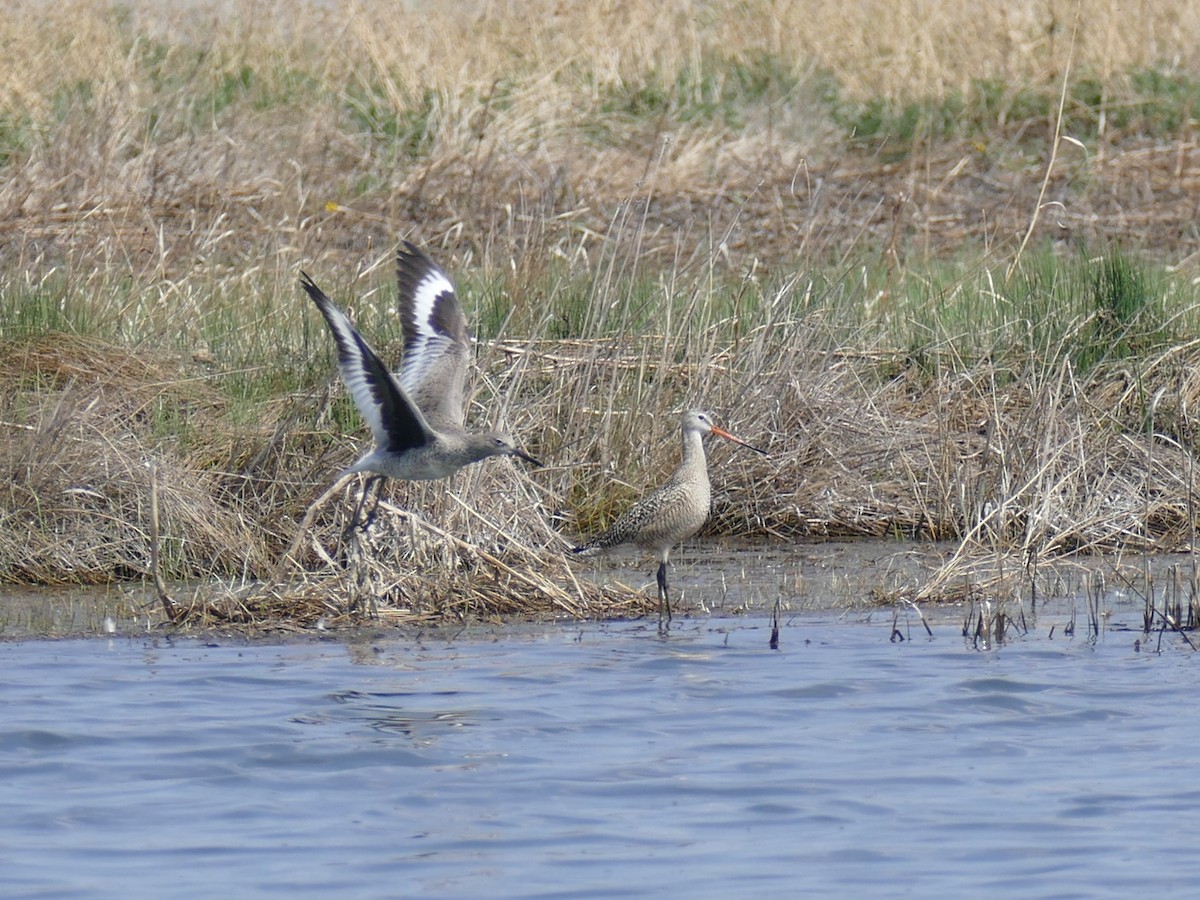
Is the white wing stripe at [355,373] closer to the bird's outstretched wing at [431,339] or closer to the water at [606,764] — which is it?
the bird's outstretched wing at [431,339]

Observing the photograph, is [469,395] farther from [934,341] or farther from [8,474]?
[934,341]

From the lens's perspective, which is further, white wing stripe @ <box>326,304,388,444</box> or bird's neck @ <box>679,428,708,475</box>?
bird's neck @ <box>679,428,708,475</box>

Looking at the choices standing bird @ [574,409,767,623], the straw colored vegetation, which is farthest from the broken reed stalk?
standing bird @ [574,409,767,623]

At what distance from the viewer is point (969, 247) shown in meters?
14.1

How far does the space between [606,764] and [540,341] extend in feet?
11.3

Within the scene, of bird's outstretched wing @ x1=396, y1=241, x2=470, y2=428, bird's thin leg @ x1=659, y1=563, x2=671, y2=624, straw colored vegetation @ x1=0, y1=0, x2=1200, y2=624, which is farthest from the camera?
straw colored vegetation @ x1=0, y1=0, x2=1200, y2=624

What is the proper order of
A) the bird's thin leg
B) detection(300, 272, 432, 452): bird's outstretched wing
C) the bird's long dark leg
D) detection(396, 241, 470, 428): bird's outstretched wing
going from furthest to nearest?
1. detection(396, 241, 470, 428): bird's outstretched wing
2. the bird's thin leg
3. the bird's long dark leg
4. detection(300, 272, 432, 452): bird's outstretched wing

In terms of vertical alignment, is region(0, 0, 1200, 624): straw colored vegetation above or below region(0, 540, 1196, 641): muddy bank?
above

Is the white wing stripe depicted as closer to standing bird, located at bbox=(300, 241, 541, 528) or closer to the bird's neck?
standing bird, located at bbox=(300, 241, 541, 528)

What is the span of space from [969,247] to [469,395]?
627 centimetres

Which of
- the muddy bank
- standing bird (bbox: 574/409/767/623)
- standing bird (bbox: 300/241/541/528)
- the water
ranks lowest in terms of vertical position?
the water

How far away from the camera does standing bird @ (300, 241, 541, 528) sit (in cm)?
708

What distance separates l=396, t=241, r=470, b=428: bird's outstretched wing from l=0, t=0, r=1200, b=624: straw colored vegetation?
0.40 m

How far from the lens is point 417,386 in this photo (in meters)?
8.19
